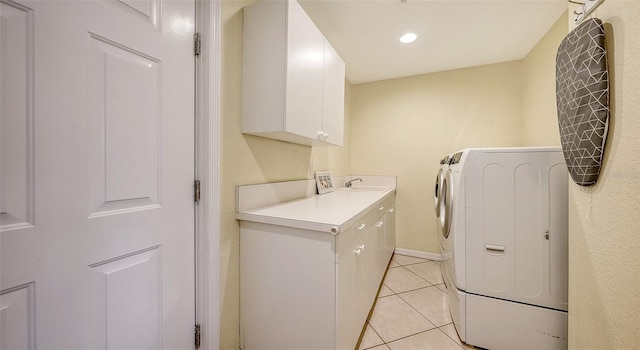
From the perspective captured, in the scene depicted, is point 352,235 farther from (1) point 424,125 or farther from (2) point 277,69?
(1) point 424,125

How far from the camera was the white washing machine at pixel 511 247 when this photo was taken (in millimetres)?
1322

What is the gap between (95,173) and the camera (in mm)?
755

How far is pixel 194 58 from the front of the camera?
109 centimetres

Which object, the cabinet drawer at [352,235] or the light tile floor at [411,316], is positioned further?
the light tile floor at [411,316]

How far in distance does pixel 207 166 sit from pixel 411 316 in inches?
73.4

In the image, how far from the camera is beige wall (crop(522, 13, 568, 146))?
6.36 feet

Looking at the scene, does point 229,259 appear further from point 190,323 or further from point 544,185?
point 544,185

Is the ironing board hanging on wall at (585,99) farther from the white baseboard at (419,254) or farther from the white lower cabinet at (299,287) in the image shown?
the white baseboard at (419,254)

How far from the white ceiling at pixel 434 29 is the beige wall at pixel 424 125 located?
254mm

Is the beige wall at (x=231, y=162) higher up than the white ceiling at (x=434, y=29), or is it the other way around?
the white ceiling at (x=434, y=29)

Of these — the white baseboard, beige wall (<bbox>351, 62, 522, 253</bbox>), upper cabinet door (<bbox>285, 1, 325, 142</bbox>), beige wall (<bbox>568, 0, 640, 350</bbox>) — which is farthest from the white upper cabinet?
the white baseboard

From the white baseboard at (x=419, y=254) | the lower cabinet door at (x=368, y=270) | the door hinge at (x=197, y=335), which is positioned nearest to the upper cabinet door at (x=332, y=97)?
the lower cabinet door at (x=368, y=270)

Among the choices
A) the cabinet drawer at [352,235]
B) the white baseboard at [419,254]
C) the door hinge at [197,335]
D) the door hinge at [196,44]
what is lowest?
the white baseboard at [419,254]

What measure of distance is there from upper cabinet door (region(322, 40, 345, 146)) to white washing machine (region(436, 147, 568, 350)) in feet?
3.24
